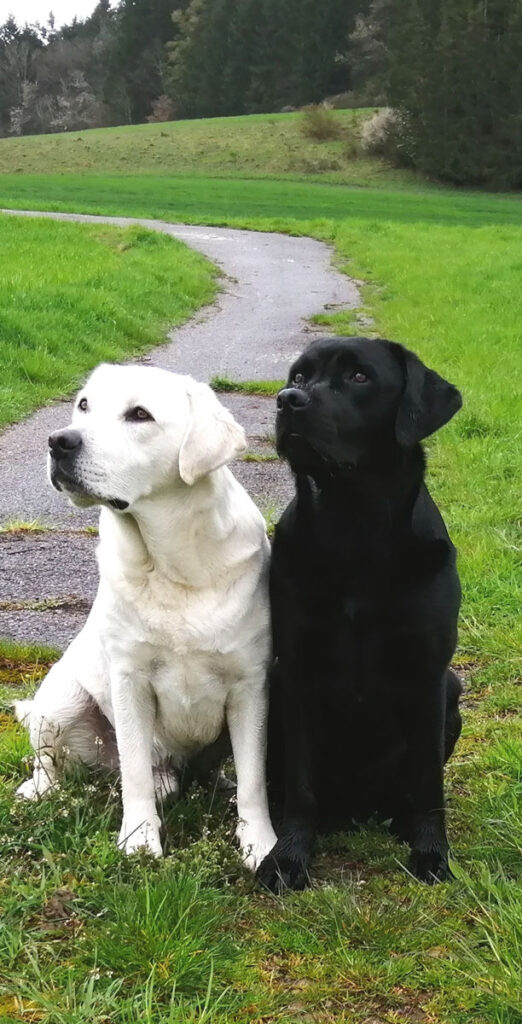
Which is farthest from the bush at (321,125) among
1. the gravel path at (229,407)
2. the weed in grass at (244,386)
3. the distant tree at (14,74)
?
the weed in grass at (244,386)

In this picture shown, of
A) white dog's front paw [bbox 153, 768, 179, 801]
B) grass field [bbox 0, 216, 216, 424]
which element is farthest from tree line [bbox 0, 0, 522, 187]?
white dog's front paw [bbox 153, 768, 179, 801]

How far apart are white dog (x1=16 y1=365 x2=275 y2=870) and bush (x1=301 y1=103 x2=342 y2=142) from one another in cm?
5731

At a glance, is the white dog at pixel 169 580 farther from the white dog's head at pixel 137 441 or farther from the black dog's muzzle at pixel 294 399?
the black dog's muzzle at pixel 294 399

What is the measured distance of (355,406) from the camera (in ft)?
10.00

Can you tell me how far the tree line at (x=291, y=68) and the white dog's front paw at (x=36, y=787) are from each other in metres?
50.0

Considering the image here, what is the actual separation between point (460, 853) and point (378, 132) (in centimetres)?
5461

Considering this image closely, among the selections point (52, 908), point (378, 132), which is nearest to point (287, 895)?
point (52, 908)

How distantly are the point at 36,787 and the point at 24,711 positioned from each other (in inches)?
21.4

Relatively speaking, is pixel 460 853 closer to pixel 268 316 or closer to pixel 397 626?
pixel 397 626

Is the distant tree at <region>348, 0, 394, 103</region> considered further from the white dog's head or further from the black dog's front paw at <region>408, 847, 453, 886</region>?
the black dog's front paw at <region>408, 847, 453, 886</region>

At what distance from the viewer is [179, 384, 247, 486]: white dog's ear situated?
3.02 meters

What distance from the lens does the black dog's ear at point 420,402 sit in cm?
302

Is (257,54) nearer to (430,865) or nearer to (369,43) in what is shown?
(369,43)

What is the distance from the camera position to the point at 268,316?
15047mm
